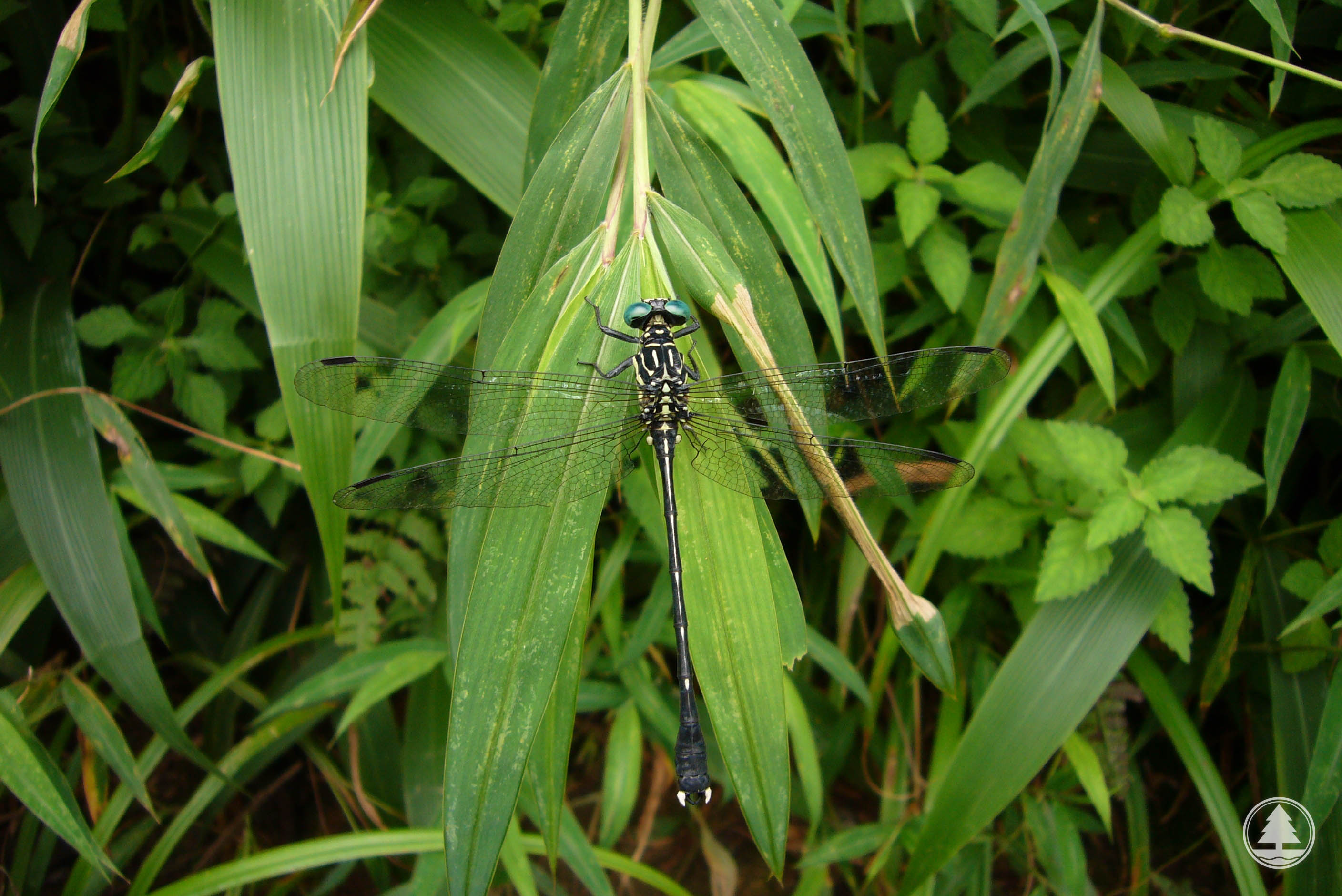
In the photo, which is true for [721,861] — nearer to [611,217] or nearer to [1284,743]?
[1284,743]

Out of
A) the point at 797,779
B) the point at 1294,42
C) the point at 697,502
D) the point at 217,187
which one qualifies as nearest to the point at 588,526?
the point at 697,502

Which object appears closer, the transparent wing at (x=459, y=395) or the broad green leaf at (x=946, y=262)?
the transparent wing at (x=459, y=395)

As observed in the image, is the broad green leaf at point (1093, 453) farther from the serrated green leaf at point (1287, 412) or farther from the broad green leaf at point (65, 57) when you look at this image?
the broad green leaf at point (65, 57)

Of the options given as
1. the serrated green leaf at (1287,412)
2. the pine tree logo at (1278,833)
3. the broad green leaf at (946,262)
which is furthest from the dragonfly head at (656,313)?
the pine tree logo at (1278,833)

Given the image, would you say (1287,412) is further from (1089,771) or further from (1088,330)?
(1089,771)

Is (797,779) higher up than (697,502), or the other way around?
(697,502)

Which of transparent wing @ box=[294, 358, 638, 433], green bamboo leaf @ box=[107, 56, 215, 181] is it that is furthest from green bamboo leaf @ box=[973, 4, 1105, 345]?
green bamboo leaf @ box=[107, 56, 215, 181]
